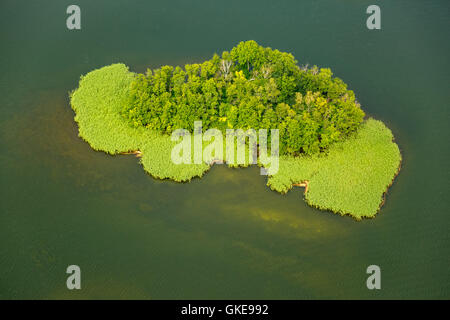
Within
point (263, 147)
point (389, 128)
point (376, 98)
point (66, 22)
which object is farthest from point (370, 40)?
point (66, 22)

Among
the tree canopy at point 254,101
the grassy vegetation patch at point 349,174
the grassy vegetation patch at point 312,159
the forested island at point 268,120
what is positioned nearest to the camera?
the grassy vegetation patch at point 349,174

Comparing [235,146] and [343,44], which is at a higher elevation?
[343,44]

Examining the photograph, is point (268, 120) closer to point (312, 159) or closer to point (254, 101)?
point (254, 101)

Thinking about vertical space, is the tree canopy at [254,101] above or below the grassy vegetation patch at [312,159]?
above

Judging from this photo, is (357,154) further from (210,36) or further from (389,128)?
(210,36)

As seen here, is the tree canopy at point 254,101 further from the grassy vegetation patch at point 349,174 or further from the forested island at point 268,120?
the grassy vegetation patch at point 349,174

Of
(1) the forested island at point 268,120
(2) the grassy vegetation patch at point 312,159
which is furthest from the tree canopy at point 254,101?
(2) the grassy vegetation patch at point 312,159

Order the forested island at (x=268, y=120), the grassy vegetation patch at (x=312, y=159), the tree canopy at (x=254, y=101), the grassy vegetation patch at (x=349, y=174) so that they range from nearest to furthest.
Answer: the grassy vegetation patch at (x=349, y=174) → the grassy vegetation patch at (x=312, y=159) → the forested island at (x=268, y=120) → the tree canopy at (x=254, y=101)
